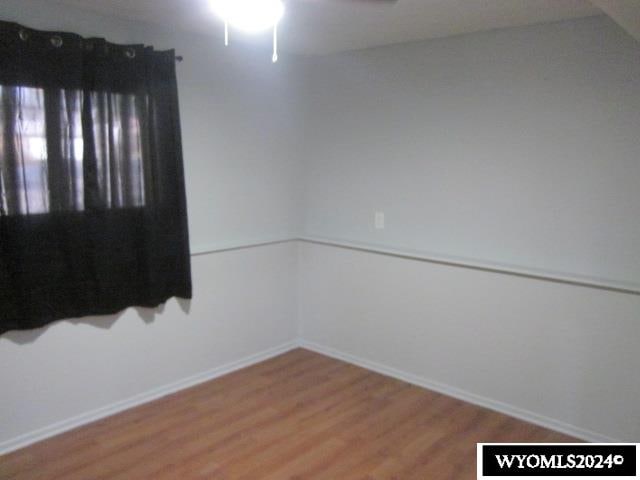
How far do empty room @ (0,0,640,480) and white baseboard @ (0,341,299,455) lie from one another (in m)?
0.01

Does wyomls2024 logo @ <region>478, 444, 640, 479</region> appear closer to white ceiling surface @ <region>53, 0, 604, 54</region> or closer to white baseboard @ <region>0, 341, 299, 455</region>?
white baseboard @ <region>0, 341, 299, 455</region>

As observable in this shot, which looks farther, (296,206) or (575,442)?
(296,206)

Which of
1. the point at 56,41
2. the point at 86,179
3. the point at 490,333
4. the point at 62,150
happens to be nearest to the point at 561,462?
the point at 490,333

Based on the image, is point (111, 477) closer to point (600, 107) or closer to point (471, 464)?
point (471, 464)

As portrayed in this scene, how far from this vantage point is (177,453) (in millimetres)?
2699

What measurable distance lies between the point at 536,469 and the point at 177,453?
1.77 m

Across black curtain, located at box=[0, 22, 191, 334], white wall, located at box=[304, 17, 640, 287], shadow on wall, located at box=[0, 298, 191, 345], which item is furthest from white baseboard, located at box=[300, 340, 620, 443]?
black curtain, located at box=[0, 22, 191, 334]

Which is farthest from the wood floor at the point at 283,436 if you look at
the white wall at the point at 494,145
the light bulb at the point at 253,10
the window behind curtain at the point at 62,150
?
the light bulb at the point at 253,10

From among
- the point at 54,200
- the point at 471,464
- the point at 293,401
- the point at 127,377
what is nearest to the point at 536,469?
the point at 471,464

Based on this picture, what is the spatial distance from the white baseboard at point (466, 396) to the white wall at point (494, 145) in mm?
874

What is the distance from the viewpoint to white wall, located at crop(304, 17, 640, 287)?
267 cm

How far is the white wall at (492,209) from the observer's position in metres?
2.69

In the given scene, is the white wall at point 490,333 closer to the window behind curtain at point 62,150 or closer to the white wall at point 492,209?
the white wall at point 492,209

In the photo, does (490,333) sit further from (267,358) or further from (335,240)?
(267,358)
